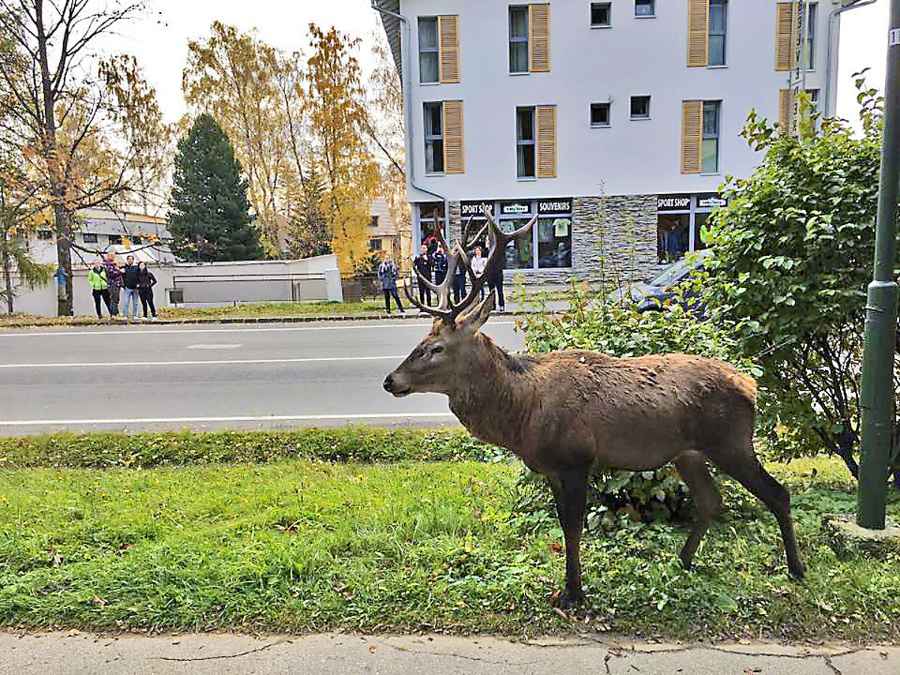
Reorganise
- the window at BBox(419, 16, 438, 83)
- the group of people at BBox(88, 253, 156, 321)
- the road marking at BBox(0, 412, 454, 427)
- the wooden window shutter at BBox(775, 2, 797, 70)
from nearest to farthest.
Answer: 1. the road marking at BBox(0, 412, 454, 427)
2. the group of people at BBox(88, 253, 156, 321)
3. the wooden window shutter at BBox(775, 2, 797, 70)
4. the window at BBox(419, 16, 438, 83)

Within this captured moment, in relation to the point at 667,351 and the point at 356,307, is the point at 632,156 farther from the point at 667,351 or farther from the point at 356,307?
the point at 667,351

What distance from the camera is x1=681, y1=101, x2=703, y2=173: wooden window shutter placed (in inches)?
1049

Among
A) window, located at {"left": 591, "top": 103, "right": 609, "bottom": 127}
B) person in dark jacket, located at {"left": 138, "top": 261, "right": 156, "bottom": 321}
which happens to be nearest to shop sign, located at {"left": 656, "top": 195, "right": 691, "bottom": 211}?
window, located at {"left": 591, "top": 103, "right": 609, "bottom": 127}

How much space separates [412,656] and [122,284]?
19.6 metres

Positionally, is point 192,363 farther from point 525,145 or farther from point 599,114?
point 599,114

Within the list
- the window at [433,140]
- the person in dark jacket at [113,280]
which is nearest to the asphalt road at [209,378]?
the person in dark jacket at [113,280]

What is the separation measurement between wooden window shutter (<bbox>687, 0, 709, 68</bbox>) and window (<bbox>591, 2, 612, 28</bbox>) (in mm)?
3196

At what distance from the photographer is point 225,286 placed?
88.7 feet

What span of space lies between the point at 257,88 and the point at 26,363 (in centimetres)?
2906

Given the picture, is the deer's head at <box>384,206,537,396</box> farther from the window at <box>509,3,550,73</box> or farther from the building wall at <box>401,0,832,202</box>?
the window at <box>509,3,550,73</box>

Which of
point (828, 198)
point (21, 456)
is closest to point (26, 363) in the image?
point (21, 456)

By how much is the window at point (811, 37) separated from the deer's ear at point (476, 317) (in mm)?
28241

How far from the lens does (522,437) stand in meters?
3.55

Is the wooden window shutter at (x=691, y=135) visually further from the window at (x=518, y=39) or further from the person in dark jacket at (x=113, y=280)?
the person in dark jacket at (x=113, y=280)
